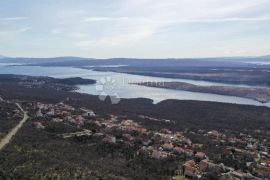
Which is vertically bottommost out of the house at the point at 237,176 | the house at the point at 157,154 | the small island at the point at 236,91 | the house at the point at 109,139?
the small island at the point at 236,91

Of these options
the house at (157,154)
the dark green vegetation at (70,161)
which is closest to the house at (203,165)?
→ the dark green vegetation at (70,161)

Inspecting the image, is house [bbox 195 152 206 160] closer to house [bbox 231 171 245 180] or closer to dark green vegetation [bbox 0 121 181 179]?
dark green vegetation [bbox 0 121 181 179]

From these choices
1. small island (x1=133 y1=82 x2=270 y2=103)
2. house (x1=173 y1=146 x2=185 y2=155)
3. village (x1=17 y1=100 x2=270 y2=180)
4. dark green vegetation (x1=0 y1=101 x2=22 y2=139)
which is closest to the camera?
village (x1=17 y1=100 x2=270 y2=180)

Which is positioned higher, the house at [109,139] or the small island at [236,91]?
the house at [109,139]

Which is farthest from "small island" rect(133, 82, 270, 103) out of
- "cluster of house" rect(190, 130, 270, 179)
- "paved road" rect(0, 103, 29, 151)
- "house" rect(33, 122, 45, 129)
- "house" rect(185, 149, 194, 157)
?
"house" rect(33, 122, 45, 129)

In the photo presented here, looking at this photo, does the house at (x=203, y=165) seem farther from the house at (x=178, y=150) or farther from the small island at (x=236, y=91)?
the small island at (x=236, y=91)

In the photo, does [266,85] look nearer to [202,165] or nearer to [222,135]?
[222,135]

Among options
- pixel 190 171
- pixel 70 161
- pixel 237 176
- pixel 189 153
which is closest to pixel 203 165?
pixel 190 171

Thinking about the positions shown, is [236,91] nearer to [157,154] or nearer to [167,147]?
[167,147]
